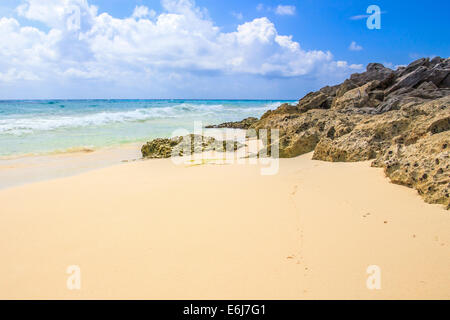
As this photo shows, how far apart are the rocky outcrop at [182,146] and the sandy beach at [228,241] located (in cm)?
301

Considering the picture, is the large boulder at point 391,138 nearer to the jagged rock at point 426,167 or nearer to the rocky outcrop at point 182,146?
the jagged rock at point 426,167

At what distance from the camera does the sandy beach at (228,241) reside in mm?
1961

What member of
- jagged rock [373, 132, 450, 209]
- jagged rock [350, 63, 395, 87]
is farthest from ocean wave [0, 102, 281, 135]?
jagged rock [350, 63, 395, 87]

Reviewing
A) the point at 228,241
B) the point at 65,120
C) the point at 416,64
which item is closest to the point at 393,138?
the point at 228,241

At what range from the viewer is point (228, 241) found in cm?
256

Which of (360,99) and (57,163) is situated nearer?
(57,163)

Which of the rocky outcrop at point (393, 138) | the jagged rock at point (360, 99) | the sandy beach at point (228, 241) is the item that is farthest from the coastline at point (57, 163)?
the jagged rock at point (360, 99)

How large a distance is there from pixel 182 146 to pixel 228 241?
508 centimetres

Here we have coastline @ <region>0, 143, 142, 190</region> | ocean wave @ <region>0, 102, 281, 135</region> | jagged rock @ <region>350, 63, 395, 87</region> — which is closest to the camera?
coastline @ <region>0, 143, 142, 190</region>

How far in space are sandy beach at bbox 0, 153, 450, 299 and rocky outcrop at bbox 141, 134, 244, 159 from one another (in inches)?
118

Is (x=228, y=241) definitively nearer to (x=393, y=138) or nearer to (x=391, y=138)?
(x=393, y=138)

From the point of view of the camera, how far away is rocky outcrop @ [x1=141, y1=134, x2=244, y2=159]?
7201mm

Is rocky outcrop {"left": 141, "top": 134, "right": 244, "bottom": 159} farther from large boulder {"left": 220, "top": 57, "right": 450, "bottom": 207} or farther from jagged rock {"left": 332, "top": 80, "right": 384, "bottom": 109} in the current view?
jagged rock {"left": 332, "top": 80, "right": 384, "bottom": 109}
